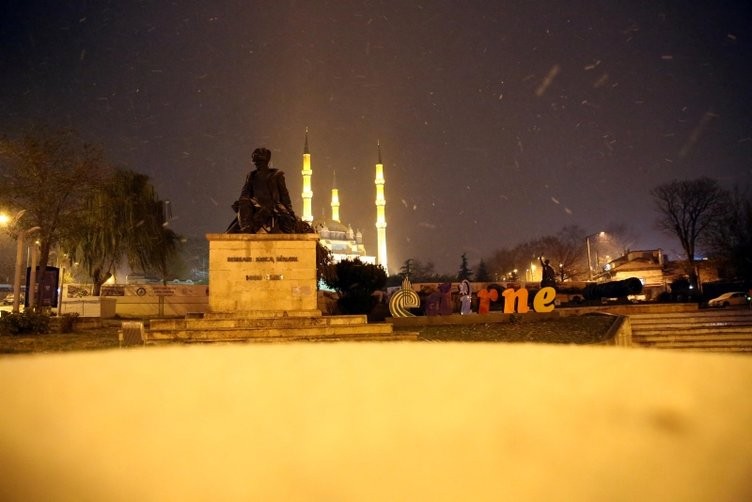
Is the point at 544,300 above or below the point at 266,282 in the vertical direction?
below

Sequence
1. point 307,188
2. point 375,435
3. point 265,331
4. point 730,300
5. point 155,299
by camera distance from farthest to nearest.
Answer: point 307,188, point 155,299, point 730,300, point 265,331, point 375,435

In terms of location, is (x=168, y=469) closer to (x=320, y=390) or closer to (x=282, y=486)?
(x=282, y=486)

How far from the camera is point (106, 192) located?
27.0 metres

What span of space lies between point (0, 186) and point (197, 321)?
51.8ft

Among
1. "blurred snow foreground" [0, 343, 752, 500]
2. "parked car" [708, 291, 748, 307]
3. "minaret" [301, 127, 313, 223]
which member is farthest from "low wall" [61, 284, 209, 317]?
"minaret" [301, 127, 313, 223]

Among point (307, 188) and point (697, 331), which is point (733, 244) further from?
point (307, 188)

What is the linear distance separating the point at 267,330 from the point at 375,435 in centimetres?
605

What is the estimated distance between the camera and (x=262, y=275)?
10602mm

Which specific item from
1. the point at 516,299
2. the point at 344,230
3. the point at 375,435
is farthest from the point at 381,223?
the point at 375,435

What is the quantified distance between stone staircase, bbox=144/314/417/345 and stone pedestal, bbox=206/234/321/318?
77 centimetres

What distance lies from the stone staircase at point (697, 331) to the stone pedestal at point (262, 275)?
773 cm

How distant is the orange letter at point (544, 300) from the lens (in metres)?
15.2

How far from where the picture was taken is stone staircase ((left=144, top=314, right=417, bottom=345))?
853 cm

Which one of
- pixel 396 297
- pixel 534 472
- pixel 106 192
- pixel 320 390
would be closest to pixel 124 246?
pixel 106 192
